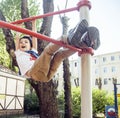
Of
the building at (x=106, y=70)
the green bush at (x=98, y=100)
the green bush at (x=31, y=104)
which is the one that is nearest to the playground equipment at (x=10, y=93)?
the green bush at (x=31, y=104)

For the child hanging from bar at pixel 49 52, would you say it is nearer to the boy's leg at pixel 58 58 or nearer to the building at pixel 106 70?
the boy's leg at pixel 58 58

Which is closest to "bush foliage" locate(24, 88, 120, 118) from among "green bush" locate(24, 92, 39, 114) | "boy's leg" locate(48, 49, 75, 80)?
"green bush" locate(24, 92, 39, 114)

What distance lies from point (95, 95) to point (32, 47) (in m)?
13.9

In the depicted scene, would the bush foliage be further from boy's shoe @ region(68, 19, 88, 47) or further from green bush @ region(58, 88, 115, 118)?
boy's shoe @ region(68, 19, 88, 47)

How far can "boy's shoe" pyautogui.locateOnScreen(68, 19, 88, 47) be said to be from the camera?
9.14 ft

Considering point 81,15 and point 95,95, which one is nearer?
point 81,15

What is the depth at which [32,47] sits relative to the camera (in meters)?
4.04

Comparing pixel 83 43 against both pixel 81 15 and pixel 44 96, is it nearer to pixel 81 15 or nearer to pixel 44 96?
pixel 81 15

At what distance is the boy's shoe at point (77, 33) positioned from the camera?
2785 millimetres

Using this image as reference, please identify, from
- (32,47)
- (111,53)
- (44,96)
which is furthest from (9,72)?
(111,53)

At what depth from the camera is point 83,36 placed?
284 centimetres

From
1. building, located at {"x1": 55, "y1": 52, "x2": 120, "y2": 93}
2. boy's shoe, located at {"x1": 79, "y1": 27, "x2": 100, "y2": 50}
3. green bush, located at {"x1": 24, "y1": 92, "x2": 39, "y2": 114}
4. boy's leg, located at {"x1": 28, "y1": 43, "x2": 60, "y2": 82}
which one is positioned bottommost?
green bush, located at {"x1": 24, "y1": 92, "x2": 39, "y2": 114}

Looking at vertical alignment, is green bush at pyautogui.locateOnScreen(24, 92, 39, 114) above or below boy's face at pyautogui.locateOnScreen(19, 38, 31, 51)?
below

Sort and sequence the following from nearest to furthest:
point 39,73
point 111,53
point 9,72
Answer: point 39,73 < point 9,72 < point 111,53
